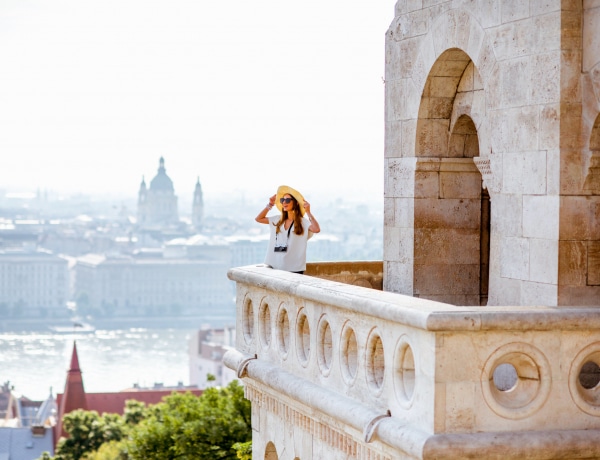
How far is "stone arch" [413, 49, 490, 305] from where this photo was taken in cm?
916

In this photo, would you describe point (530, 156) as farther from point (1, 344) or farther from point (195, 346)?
point (1, 344)

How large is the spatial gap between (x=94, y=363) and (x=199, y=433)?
14490 centimetres

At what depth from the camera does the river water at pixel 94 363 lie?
147 metres

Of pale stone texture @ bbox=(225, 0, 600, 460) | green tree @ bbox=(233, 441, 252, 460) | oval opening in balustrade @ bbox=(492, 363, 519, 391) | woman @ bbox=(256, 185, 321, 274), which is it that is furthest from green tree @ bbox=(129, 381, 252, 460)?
oval opening in balustrade @ bbox=(492, 363, 519, 391)

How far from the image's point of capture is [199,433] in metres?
22.9

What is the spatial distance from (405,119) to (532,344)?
3.43 metres

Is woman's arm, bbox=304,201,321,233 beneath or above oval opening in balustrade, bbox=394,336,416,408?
above

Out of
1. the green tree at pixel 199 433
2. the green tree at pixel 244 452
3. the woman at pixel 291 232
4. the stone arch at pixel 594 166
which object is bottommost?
the green tree at pixel 199 433

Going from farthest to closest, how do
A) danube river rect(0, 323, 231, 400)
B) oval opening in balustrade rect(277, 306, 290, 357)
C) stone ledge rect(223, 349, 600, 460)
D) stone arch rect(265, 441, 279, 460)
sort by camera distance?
danube river rect(0, 323, 231, 400)
stone arch rect(265, 441, 279, 460)
oval opening in balustrade rect(277, 306, 290, 357)
stone ledge rect(223, 349, 600, 460)

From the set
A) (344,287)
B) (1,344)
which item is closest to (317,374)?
(344,287)

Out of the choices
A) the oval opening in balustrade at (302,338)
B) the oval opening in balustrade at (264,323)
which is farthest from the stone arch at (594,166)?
the oval opening in balustrade at (264,323)

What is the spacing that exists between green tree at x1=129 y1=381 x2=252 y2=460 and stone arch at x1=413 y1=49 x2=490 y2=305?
12.6 metres

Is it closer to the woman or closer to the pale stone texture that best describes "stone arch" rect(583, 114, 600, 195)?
the pale stone texture

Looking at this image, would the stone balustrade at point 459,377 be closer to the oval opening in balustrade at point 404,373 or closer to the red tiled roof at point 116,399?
the oval opening in balustrade at point 404,373
